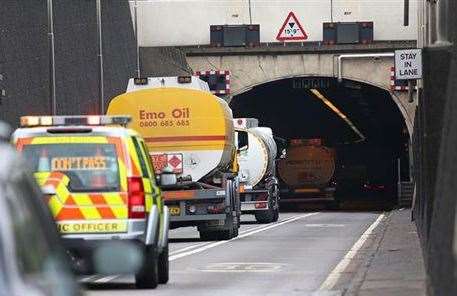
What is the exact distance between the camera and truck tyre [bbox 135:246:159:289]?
52.3ft

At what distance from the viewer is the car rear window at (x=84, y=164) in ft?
51.4

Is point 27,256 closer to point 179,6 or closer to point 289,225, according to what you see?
point 289,225

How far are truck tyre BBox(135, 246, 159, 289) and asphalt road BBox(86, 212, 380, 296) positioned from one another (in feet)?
0.41

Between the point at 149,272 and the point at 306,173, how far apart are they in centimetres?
4922

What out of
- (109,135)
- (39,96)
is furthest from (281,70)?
(109,135)

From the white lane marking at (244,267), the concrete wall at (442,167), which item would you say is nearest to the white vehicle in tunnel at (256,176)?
the white lane marking at (244,267)

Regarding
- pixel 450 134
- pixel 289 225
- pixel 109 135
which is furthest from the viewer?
pixel 289 225

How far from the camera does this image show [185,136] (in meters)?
28.3

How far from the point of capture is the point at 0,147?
169 inches

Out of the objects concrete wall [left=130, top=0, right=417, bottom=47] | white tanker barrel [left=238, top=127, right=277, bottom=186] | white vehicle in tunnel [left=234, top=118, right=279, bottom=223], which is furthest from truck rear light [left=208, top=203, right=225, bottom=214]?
concrete wall [left=130, top=0, right=417, bottom=47]

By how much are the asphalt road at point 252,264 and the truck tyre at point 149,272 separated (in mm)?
125

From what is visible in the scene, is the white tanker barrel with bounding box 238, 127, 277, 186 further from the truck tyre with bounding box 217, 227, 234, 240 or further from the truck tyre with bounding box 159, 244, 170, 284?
the truck tyre with bounding box 159, 244, 170, 284

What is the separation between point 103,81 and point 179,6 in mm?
8973

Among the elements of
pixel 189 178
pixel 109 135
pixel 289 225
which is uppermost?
pixel 109 135
